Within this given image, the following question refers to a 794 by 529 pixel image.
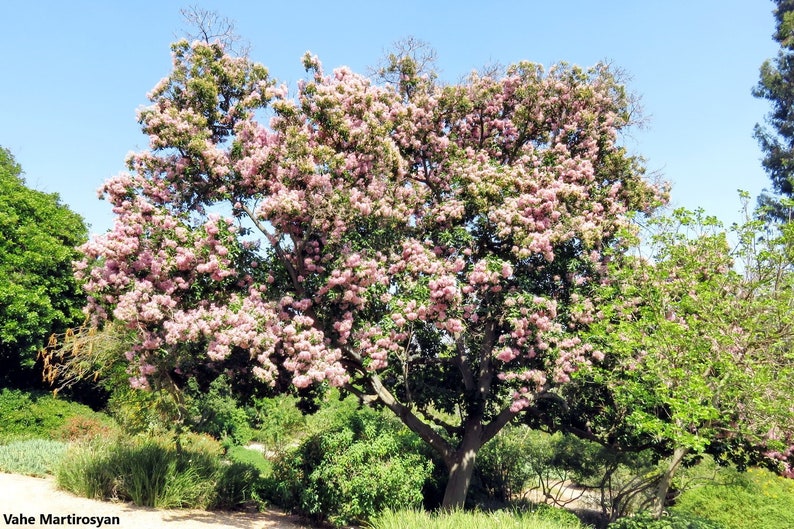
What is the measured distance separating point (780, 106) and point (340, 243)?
113 ft

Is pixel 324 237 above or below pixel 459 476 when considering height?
above

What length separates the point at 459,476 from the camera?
46.3 ft

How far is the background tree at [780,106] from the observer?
107 ft

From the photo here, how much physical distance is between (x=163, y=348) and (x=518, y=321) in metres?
7.59

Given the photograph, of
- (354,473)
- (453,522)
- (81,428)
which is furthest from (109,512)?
(81,428)

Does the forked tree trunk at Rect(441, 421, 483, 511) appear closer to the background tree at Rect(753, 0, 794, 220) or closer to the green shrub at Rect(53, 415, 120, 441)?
the green shrub at Rect(53, 415, 120, 441)

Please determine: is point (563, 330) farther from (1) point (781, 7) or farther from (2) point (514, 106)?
(1) point (781, 7)

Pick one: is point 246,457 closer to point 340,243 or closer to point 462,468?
point 462,468

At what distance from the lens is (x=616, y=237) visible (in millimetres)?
13570

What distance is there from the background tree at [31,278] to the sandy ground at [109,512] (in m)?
10.8

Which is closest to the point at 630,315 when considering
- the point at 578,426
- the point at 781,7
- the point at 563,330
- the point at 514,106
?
the point at 563,330

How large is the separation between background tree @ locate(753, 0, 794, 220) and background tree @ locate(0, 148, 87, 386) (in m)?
37.8

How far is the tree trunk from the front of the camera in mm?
13820

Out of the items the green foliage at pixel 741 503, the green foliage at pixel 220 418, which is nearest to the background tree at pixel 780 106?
the green foliage at pixel 741 503
